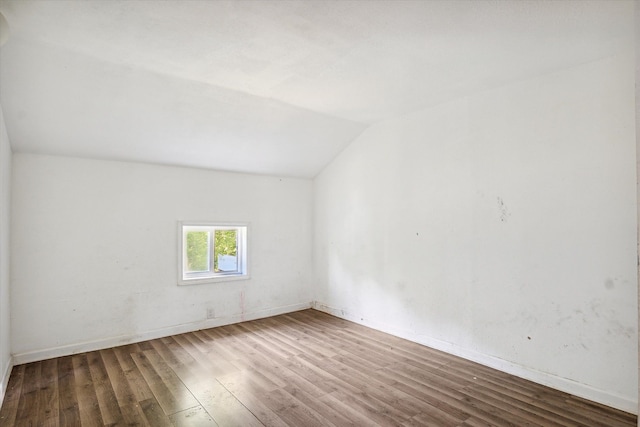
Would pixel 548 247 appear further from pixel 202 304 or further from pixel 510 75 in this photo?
pixel 202 304

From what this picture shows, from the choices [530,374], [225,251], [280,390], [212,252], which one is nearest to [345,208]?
[225,251]

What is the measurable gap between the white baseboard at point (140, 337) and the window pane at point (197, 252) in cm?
70

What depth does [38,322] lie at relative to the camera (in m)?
3.37

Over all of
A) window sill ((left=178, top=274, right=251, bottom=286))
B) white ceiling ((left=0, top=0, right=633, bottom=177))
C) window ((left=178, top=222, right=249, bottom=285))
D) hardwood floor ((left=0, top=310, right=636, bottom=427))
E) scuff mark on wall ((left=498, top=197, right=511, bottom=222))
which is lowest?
hardwood floor ((left=0, top=310, right=636, bottom=427))

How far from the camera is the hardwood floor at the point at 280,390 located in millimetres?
2369

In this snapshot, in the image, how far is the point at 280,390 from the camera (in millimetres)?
2771

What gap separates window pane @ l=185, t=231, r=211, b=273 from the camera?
178 inches

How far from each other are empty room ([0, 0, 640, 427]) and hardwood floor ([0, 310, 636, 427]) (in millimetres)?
23

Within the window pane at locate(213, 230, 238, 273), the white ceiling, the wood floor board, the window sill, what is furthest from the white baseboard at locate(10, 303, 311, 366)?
the white ceiling

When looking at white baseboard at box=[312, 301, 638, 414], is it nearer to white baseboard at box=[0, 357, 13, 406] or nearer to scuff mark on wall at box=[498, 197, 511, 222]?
scuff mark on wall at box=[498, 197, 511, 222]

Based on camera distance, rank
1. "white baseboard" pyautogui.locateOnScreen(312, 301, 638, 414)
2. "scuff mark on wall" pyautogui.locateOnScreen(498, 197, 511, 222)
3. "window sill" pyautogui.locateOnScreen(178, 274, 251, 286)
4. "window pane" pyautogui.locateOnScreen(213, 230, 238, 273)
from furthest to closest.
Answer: "window pane" pyautogui.locateOnScreen(213, 230, 238, 273), "window sill" pyautogui.locateOnScreen(178, 274, 251, 286), "scuff mark on wall" pyautogui.locateOnScreen(498, 197, 511, 222), "white baseboard" pyautogui.locateOnScreen(312, 301, 638, 414)

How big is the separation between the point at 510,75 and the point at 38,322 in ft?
15.9

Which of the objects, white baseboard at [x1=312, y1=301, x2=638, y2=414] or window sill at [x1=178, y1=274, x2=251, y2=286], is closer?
white baseboard at [x1=312, y1=301, x2=638, y2=414]

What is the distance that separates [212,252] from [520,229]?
3.61 m
